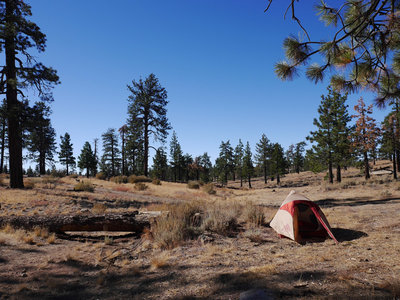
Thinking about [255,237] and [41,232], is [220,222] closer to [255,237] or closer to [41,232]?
[255,237]

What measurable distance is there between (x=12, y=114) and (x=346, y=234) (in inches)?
712

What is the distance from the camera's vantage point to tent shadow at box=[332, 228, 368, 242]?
6324 mm

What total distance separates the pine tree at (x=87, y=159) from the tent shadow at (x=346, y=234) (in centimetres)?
5881

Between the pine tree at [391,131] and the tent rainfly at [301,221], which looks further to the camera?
the pine tree at [391,131]

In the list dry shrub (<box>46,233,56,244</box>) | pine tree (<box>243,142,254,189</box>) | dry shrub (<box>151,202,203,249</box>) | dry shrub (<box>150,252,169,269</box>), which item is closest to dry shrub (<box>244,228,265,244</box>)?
dry shrub (<box>151,202,203,249</box>)

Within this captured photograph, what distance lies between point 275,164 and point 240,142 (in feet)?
46.9

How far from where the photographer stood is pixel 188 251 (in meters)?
5.84

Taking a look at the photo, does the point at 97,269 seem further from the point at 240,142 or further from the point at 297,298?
the point at 240,142

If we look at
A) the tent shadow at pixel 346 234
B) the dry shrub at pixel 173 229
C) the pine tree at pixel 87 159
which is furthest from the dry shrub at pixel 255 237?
the pine tree at pixel 87 159

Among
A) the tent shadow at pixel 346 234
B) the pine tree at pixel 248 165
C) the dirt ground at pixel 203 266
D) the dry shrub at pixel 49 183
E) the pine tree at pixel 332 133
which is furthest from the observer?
the pine tree at pixel 248 165

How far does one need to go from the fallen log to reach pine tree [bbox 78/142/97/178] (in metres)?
53.5

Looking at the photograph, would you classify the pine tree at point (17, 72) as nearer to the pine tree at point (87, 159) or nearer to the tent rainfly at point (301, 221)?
the tent rainfly at point (301, 221)

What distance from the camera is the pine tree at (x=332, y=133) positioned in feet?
94.4

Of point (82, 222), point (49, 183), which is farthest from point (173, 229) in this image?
point (49, 183)
